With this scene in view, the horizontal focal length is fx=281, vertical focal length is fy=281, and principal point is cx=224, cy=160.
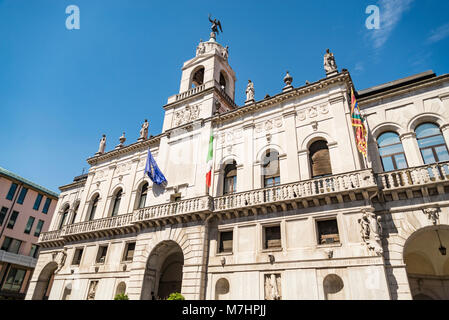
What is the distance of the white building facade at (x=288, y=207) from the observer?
13.2 meters

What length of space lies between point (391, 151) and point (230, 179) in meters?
10.1

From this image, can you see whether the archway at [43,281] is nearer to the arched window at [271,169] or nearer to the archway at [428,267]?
the arched window at [271,169]

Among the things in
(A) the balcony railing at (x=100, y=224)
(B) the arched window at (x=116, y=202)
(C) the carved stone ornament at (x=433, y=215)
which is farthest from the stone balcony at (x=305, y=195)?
(B) the arched window at (x=116, y=202)

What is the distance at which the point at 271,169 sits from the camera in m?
18.2

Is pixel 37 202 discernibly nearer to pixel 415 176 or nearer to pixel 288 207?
pixel 288 207

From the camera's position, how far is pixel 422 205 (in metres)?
12.9

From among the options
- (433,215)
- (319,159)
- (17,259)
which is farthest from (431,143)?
(17,259)

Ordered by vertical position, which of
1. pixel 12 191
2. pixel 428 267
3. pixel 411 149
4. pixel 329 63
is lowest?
pixel 428 267

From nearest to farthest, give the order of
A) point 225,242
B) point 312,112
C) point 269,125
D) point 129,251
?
point 225,242 < point 312,112 < point 269,125 < point 129,251

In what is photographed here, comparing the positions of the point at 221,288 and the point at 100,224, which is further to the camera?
the point at 100,224

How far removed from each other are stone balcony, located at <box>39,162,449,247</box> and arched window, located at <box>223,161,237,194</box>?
5.43 ft

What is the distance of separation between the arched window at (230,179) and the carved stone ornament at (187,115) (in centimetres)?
Answer: 603
